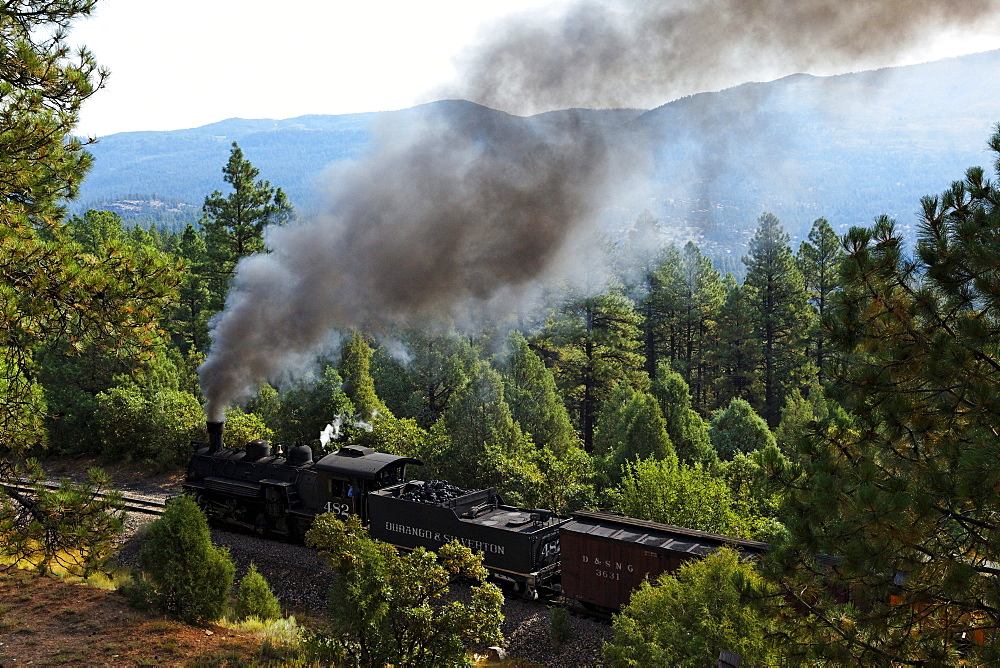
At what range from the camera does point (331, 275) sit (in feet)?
66.0

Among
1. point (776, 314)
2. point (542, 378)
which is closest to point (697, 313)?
point (776, 314)

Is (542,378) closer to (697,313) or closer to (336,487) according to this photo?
(336,487)

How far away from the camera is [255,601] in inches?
553

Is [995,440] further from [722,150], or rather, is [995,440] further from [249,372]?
[249,372]

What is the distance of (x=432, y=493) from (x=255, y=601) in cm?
480

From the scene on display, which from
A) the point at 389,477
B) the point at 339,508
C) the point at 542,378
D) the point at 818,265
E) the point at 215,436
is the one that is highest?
the point at 818,265

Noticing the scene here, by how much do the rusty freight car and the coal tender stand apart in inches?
31.0

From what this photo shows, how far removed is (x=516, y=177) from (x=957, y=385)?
43.4 ft

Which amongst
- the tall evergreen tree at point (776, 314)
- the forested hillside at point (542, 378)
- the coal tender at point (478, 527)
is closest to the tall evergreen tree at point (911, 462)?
the forested hillside at point (542, 378)

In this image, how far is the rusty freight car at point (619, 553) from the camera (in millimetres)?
13495

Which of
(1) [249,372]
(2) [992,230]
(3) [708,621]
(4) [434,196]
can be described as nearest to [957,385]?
(2) [992,230]

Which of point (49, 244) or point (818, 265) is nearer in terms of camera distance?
point (49, 244)

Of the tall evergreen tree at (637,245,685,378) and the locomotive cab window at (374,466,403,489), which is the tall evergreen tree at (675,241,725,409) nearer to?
the tall evergreen tree at (637,245,685,378)

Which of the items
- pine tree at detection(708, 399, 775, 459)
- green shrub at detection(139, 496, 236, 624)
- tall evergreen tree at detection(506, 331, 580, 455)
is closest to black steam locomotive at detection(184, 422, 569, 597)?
green shrub at detection(139, 496, 236, 624)
